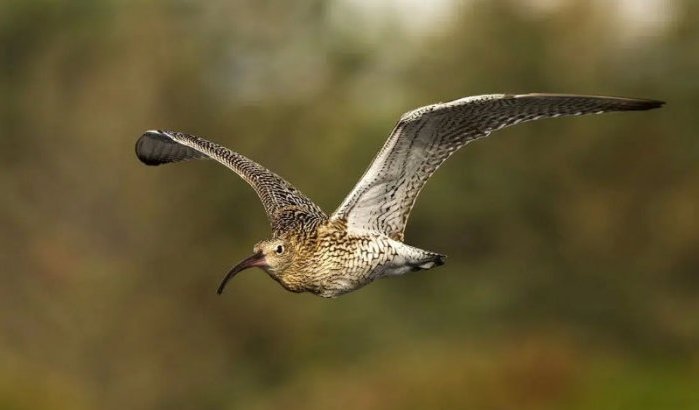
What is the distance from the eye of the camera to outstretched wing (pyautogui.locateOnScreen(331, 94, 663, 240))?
7.95m

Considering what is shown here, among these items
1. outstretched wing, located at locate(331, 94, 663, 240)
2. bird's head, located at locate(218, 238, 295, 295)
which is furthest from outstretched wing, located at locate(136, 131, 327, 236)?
outstretched wing, located at locate(331, 94, 663, 240)

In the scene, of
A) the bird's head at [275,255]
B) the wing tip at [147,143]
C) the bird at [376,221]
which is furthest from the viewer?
the wing tip at [147,143]

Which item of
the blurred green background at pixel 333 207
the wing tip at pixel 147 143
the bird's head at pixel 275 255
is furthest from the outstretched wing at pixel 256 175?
the blurred green background at pixel 333 207

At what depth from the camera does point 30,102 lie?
28.4m

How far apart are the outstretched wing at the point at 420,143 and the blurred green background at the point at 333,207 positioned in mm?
13504

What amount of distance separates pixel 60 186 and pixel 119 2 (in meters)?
4.83

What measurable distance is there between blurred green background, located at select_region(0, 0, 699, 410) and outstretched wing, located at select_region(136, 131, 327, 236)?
11862 millimetres

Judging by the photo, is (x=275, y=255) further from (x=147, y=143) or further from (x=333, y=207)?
(x=333, y=207)

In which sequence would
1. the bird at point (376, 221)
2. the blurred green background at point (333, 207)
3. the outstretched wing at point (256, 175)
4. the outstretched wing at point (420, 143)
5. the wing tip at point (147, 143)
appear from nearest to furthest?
the outstretched wing at point (420, 143) → the bird at point (376, 221) → the outstretched wing at point (256, 175) → the wing tip at point (147, 143) → the blurred green background at point (333, 207)

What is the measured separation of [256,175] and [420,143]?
1.41 metres

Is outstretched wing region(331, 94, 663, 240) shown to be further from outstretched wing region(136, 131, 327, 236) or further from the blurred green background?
the blurred green background

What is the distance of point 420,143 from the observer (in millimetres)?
8555

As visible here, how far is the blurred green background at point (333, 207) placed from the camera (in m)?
23.8

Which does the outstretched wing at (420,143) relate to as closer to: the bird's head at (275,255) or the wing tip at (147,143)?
the bird's head at (275,255)
